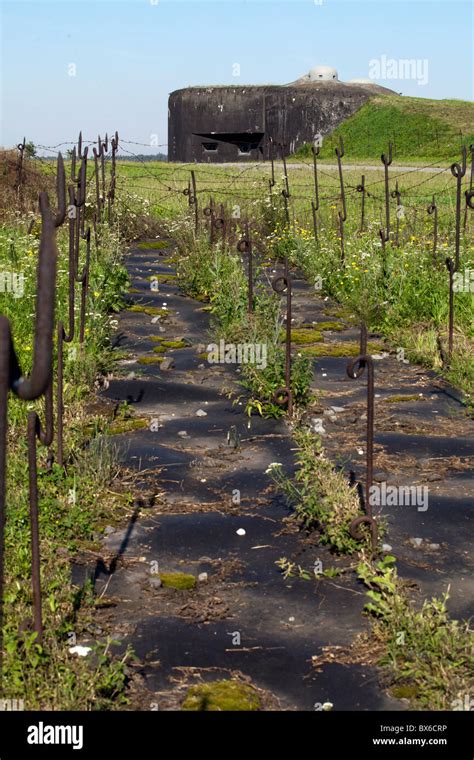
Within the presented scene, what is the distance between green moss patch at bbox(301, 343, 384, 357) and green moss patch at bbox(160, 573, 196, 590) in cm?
470

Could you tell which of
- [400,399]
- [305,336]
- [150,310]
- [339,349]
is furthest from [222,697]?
[150,310]

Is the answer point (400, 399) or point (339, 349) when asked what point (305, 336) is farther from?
point (400, 399)

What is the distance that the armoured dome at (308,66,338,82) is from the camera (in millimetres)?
55062

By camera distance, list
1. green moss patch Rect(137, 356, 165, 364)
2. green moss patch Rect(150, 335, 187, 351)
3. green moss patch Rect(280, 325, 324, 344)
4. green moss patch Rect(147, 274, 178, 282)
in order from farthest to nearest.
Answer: green moss patch Rect(147, 274, 178, 282)
green moss patch Rect(280, 325, 324, 344)
green moss patch Rect(150, 335, 187, 351)
green moss patch Rect(137, 356, 165, 364)

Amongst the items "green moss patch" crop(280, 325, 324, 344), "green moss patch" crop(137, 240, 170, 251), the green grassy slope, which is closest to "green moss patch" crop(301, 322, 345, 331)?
"green moss patch" crop(280, 325, 324, 344)

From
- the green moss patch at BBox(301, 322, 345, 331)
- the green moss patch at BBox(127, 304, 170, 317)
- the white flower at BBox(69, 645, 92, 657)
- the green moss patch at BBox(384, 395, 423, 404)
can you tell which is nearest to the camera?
the white flower at BBox(69, 645, 92, 657)

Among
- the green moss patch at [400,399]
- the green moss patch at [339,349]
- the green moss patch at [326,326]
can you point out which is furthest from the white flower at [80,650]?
the green moss patch at [326,326]

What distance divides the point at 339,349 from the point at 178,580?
510 centimetres

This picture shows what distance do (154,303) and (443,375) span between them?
4324 millimetres

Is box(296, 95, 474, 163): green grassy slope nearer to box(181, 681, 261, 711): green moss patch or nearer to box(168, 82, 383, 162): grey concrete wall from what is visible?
box(168, 82, 383, 162): grey concrete wall

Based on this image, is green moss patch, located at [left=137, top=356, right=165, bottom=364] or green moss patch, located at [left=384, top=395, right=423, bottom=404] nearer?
green moss patch, located at [left=384, top=395, right=423, bottom=404]

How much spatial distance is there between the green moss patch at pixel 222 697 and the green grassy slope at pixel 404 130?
116 feet

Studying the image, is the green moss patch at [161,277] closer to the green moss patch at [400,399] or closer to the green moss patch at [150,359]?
the green moss patch at [150,359]
